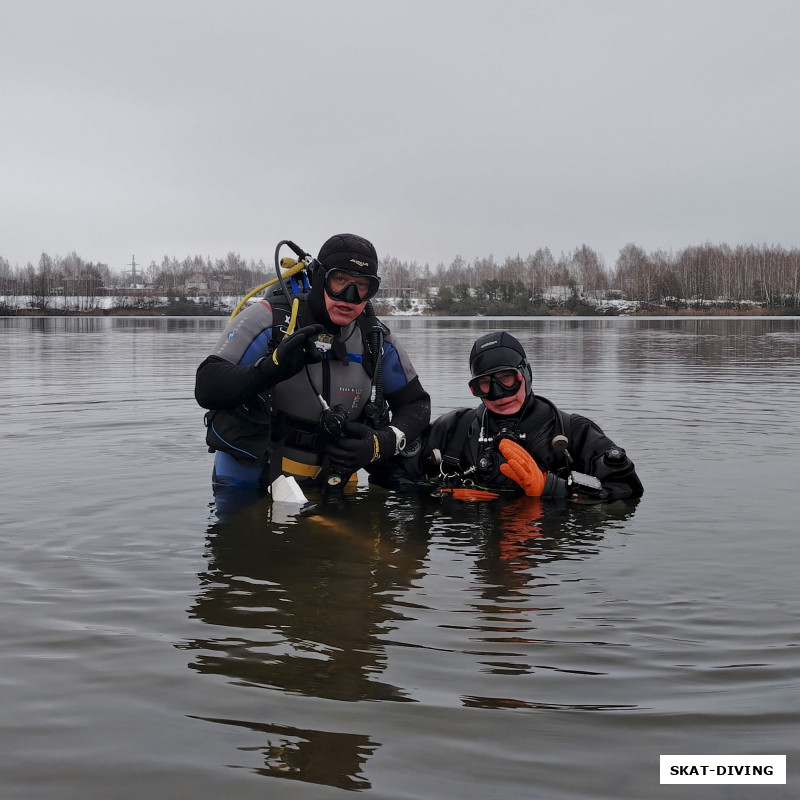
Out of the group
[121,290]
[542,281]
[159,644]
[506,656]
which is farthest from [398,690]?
[121,290]

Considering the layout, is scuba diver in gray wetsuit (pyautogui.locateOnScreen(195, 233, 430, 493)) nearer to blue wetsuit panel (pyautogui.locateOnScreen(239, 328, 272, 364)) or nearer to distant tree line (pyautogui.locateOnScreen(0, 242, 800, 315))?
blue wetsuit panel (pyautogui.locateOnScreen(239, 328, 272, 364))

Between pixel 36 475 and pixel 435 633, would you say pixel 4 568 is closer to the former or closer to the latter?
pixel 435 633

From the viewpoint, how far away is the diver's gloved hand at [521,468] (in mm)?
5051

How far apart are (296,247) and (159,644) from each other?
297 cm

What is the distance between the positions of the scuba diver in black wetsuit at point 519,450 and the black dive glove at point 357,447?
0.43m

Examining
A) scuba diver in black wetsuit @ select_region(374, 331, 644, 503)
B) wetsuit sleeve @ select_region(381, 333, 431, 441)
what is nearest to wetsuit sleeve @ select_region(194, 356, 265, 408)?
wetsuit sleeve @ select_region(381, 333, 431, 441)

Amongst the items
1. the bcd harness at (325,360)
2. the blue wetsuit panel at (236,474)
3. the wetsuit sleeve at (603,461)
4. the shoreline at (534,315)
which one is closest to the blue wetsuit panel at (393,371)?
the bcd harness at (325,360)

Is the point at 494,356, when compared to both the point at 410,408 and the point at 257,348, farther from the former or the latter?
the point at 257,348

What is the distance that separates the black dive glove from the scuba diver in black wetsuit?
0.43 meters

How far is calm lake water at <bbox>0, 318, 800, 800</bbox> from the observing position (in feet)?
6.82

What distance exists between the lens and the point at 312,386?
5117 mm

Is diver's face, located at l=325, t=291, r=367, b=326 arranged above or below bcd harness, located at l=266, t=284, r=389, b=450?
above

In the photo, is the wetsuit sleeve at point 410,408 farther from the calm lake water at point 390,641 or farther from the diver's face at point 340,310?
the diver's face at point 340,310

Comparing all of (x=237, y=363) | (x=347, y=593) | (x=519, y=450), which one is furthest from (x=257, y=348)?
(x=347, y=593)
